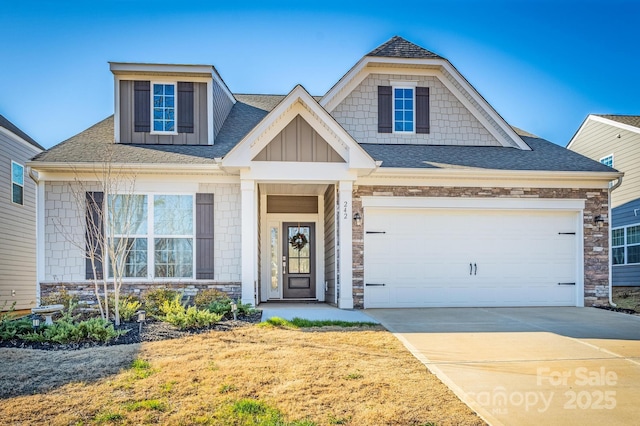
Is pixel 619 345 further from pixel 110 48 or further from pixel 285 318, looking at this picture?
pixel 110 48

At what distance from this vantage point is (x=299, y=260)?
1405 cm

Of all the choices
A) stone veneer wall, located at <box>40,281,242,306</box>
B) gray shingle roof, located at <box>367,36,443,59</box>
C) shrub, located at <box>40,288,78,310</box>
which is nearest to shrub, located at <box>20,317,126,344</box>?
A: shrub, located at <box>40,288,78,310</box>

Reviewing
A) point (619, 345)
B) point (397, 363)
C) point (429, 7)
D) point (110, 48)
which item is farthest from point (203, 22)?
point (619, 345)

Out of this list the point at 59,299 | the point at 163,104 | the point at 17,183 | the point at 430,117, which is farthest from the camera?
the point at 17,183

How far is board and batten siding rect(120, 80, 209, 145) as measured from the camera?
11.9 meters

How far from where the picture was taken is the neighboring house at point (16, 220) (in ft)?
48.3

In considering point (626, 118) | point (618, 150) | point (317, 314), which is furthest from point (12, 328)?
point (626, 118)

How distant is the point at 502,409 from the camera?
15.6 feet

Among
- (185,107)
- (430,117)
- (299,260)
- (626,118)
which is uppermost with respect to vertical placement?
(626,118)

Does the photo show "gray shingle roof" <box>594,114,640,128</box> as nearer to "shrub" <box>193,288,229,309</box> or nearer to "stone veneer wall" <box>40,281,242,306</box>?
"stone veneer wall" <box>40,281,242,306</box>

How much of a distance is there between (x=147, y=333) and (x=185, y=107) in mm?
5910

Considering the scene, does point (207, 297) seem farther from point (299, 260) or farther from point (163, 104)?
point (163, 104)

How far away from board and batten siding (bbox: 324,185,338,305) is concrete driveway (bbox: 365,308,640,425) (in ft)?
6.01

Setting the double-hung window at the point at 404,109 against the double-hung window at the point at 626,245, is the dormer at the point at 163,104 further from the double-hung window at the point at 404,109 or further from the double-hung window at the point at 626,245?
the double-hung window at the point at 626,245
